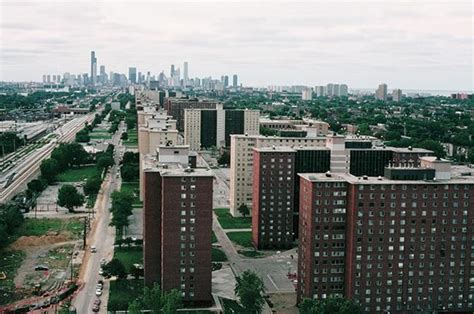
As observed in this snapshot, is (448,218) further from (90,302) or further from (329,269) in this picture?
(90,302)

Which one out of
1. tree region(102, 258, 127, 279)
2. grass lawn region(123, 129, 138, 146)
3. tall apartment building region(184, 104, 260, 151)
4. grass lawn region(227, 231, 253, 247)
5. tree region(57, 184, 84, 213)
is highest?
Result: tall apartment building region(184, 104, 260, 151)

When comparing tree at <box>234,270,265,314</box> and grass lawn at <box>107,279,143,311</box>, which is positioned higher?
tree at <box>234,270,265,314</box>

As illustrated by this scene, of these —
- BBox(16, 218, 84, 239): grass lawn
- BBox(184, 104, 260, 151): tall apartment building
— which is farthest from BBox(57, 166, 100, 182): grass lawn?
BBox(184, 104, 260, 151): tall apartment building

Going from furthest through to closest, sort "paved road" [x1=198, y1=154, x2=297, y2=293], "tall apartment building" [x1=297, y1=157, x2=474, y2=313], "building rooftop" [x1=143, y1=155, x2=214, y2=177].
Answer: "paved road" [x1=198, y1=154, x2=297, y2=293], "building rooftop" [x1=143, y1=155, x2=214, y2=177], "tall apartment building" [x1=297, y1=157, x2=474, y2=313]

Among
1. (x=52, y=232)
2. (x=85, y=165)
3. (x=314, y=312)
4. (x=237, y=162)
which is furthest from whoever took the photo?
(x=85, y=165)

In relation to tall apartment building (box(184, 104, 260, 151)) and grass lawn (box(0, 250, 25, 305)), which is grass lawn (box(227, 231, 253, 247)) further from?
tall apartment building (box(184, 104, 260, 151))

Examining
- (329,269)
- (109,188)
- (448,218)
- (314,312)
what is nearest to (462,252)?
(448,218)

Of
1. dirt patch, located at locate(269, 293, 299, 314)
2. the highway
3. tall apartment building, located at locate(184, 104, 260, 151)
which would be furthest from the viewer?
tall apartment building, located at locate(184, 104, 260, 151)
